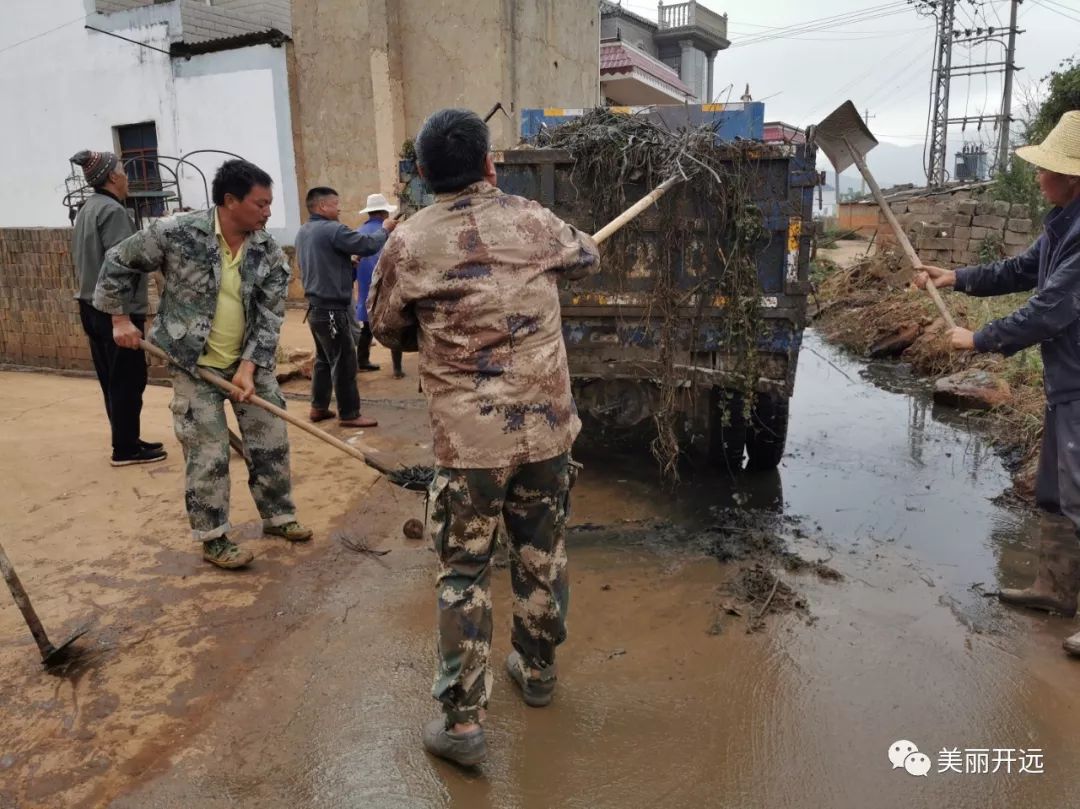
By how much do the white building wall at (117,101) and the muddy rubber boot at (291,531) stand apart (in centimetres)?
1002

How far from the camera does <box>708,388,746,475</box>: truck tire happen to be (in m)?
4.60

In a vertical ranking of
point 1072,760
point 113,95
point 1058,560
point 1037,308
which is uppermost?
point 113,95

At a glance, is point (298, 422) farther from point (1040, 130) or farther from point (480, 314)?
point (1040, 130)

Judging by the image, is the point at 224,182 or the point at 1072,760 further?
the point at 224,182

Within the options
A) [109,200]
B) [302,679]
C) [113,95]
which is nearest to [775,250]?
[302,679]

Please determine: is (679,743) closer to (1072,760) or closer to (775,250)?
(1072,760)

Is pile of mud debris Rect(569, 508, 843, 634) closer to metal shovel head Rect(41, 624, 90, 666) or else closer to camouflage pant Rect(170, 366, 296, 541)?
camouflage pant Rect(170, 366, 296, 541)

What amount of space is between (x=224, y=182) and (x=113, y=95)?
1339cm

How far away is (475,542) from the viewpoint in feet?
7.87

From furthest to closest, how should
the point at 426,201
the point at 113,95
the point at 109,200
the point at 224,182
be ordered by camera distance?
1. the point at 113,95
2. the point at 426,201
3. the point at 109,200
4. the point at 224,182

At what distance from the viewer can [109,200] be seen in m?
4.84

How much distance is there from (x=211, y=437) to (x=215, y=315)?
57 cm

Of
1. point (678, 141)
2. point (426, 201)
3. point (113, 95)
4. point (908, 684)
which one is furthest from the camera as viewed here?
point (113, 95)

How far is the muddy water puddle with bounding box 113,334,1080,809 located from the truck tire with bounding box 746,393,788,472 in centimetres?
53
